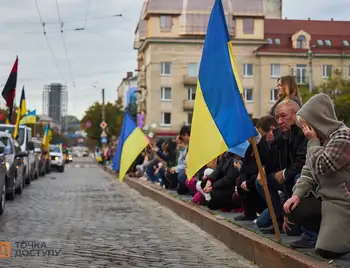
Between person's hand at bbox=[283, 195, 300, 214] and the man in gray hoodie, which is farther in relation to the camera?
person's hand at bbox=[283, 195, 300, 214]

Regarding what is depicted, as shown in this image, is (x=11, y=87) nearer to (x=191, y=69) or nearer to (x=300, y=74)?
(x=191, y=69)

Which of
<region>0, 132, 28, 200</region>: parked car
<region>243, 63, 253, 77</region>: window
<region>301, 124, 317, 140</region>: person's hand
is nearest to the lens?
<region>301, 124, 317, 140</region>: person's hand

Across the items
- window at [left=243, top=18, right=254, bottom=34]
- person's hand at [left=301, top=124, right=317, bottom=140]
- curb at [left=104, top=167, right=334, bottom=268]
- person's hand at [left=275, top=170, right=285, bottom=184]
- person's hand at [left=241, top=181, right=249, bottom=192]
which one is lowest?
curb at [left=104, top=167, right=334, bottom=268]

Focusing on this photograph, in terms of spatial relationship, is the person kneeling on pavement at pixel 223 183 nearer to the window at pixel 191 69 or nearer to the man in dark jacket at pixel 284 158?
the man in dark jacket at pixel 284 158

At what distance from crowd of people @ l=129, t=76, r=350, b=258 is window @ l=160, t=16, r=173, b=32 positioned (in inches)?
2618

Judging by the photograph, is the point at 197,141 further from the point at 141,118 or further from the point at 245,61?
the point at 141,118

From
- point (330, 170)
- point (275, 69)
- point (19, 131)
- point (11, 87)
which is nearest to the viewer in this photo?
point (330, 170)

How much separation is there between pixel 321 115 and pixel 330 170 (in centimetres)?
53

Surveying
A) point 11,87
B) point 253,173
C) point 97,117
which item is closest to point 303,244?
point 253,173

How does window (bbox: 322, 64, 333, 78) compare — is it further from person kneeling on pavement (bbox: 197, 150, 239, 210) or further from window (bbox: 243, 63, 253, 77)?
person kneeling on pavement (bbox: 197, 150, 239, 210)

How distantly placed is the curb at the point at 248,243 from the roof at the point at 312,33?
6697 centimetres

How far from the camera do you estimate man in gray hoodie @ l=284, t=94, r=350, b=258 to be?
625 cm

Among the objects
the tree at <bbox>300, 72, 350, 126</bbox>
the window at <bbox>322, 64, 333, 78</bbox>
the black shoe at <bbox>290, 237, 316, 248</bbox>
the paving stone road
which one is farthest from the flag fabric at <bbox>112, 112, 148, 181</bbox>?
the window at <bbox>322, 64, 333, 78</bbox>

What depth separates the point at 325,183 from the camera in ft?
21.0
